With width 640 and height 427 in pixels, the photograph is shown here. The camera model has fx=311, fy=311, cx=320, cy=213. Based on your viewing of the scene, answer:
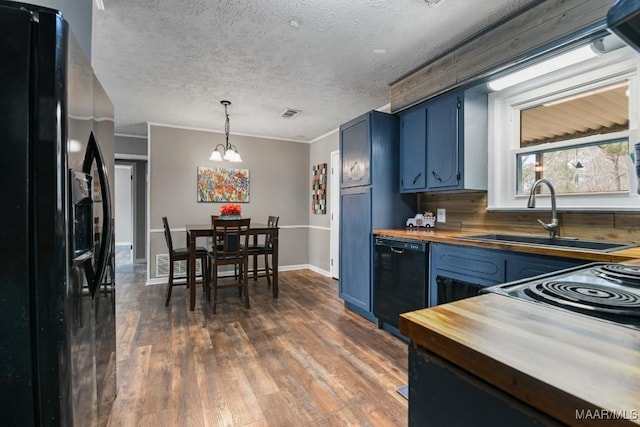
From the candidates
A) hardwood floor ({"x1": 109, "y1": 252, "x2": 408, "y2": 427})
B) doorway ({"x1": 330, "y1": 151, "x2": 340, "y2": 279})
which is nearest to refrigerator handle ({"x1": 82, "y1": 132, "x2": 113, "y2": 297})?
hardwood floor ({"x1": 109, "y1": 252, "x2": 408, "y2": 427})

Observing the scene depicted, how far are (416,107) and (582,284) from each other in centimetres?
240

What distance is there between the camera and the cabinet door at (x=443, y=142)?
2.56 m

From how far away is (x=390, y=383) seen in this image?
2.01 metres

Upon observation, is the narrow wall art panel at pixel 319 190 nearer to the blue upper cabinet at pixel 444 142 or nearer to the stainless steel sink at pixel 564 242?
the blue upper cabinet at pixel 444 142

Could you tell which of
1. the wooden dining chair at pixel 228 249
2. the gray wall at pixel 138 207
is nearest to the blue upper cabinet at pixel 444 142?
the wooden dining chair at pixel 228 249

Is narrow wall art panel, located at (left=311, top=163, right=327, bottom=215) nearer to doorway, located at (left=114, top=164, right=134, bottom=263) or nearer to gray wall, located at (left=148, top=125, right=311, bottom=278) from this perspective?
gray wall, located at (left=148, top=125, right=311, bottom=278)

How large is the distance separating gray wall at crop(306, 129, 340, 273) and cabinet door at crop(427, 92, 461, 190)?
220 cm

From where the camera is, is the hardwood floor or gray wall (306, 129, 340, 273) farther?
gray wall (306, 129, 340, 273)

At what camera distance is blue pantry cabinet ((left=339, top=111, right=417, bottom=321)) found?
301 centimetres

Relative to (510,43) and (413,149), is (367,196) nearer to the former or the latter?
(413,149)

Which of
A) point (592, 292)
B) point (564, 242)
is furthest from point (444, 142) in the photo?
point (592, 292)

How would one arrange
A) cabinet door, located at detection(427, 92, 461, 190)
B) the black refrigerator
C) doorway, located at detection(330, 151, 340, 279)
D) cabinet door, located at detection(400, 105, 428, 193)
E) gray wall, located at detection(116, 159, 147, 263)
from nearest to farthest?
the black refrigerator < cabinet door, located at detection(427, 92, 461, 190) < cabinet door, located at detection(400, 105, 428, 193) < doorway, located at detection(330, 151, 340, 279) < gray wall, located at detection(116, 159, 147, 263)

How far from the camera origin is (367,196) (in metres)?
3.04

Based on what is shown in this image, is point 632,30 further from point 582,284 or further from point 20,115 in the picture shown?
point 20,115
